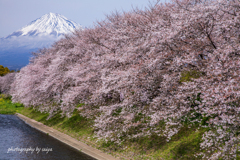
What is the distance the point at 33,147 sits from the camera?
2042cm

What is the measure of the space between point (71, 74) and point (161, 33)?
12.6m

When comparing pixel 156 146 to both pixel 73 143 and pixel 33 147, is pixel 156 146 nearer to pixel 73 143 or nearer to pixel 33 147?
pixel 73 143

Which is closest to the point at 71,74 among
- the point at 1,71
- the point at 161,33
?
the point at 161,33

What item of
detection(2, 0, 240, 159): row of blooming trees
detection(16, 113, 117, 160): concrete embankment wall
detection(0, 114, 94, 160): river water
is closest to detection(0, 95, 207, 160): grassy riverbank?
detection(16, 113, 117, 160): concrete embankment wall

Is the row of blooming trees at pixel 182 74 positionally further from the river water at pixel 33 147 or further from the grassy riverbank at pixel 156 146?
the river water at pixel 33 147

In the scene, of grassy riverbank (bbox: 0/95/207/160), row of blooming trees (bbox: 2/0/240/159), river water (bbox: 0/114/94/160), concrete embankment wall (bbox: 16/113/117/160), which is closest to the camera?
row of blooming trees (bbox: 2/0/240/159)

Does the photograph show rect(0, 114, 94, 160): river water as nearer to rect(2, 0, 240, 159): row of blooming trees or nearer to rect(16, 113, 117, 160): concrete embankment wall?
rect(16, 113, 117, 160): concrete embankment wall

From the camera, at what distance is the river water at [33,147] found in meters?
17.5

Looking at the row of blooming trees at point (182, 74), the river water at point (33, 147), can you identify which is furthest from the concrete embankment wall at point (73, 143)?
the row of blooming trees at point (182, 74)

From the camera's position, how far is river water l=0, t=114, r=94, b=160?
17500mm

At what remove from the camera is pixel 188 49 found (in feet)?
34.1

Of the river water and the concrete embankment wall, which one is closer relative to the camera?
the concrete embankment wall

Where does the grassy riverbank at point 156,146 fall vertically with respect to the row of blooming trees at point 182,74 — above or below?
below

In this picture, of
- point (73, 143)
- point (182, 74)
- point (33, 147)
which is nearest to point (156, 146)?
point (182, 74)
